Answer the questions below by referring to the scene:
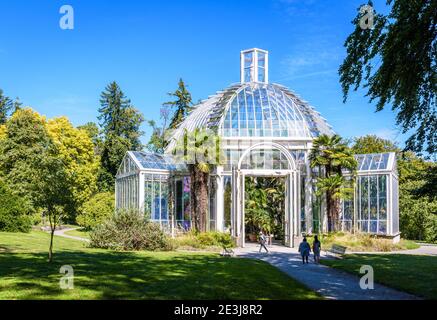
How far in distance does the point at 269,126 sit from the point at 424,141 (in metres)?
18.5

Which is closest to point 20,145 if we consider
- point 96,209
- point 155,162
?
point 96,209

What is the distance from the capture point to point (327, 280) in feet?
46.8

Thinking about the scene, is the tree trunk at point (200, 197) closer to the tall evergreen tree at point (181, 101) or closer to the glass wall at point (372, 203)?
the glass wall at point (372, 203)

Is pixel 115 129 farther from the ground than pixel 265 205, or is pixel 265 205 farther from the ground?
pixel 115 129

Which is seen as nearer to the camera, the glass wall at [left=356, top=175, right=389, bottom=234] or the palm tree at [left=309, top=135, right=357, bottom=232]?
the palm tree at [left=309, top=135, right=357, bottom=232]

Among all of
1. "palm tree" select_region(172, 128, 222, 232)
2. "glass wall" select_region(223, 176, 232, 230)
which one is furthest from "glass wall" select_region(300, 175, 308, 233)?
"palm tree" select_region(172, 128, 222, 232)

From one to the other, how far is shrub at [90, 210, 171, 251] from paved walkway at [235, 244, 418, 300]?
4.15 m

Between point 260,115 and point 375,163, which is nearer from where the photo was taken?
point 375,163

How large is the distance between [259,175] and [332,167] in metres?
4.98

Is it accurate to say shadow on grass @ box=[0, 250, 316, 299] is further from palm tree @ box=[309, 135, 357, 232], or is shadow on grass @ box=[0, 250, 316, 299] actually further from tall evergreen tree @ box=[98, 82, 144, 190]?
tall evergreen tree @ box=[98, 82, 144, 190]

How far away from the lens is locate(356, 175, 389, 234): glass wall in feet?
96.8

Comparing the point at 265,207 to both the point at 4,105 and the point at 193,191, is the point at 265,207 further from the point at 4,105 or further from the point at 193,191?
the point at 4,105

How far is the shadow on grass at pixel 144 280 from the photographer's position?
1051 centimetres
